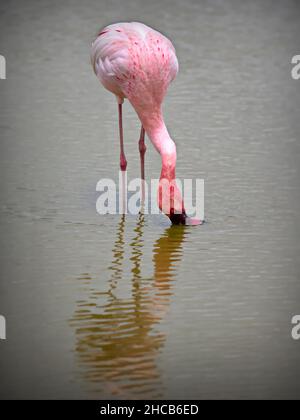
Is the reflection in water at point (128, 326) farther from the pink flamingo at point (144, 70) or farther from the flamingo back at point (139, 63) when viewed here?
the flamingo back at point (139, 63)

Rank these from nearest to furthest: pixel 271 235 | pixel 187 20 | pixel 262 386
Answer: pixel 262 386 < pixel 271 235 < pixel 187 20

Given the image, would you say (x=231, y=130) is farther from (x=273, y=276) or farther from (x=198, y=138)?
(x=273, y=276)

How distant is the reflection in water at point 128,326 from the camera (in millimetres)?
4797

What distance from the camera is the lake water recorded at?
499 cm

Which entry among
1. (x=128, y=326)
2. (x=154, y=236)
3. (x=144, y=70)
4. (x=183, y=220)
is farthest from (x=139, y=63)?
(x=128, y=326)

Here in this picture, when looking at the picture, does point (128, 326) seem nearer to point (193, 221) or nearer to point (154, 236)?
point (154, 236)

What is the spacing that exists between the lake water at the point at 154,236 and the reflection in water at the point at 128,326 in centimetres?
1

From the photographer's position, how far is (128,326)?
5.47m

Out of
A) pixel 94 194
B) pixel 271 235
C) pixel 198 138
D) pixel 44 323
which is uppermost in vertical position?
pixel 198 138

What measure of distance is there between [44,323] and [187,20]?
26.5 ft

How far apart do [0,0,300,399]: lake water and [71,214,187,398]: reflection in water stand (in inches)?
0.4

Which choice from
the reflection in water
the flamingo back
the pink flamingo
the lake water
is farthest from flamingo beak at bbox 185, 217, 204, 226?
the flamingo back

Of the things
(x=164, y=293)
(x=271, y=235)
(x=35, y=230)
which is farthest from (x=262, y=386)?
(x=35, y=230)

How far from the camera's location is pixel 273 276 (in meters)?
6.25
